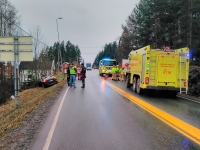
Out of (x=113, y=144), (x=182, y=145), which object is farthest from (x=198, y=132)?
(x=113, y=144)

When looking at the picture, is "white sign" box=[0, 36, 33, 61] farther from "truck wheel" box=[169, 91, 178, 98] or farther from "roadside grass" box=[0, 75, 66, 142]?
"truck wheel" box=[169, 91, 178, 98]

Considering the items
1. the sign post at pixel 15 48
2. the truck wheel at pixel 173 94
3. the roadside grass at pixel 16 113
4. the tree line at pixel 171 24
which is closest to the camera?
the roadside grass at pixel 16 113

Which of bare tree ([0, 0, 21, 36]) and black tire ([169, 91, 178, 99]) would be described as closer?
black tire ([169, 91, 178, 99])

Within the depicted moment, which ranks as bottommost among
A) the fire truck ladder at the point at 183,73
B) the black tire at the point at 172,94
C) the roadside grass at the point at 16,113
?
the roadside grass at the point at 16,113

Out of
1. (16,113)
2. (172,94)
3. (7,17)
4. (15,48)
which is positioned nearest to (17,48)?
(15,48)

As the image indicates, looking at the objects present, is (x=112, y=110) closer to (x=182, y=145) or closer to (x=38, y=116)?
(x=38, y=116)

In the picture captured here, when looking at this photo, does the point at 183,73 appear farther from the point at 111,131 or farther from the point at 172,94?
the point at 111,131

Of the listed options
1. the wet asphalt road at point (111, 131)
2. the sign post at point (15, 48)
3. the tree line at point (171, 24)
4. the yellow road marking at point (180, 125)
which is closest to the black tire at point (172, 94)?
the wet asphalt road at point (111, 131)

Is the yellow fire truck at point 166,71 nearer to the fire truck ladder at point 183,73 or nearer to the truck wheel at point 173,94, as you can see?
the fire truck ladder at point 183,73

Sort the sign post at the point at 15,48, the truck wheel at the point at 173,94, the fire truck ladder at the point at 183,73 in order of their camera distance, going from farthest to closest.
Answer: the truck wheel at the point at 173,94
the fire truck ladder at the point at 183,73
the sign post at the point at 15,48

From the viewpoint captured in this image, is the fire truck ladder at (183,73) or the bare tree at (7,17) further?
the bare tree at (7,17)

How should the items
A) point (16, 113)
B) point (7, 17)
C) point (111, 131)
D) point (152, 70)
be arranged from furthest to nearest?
point (7, 17)
point (152, 70)
point (16, 113)
point (111, 131)

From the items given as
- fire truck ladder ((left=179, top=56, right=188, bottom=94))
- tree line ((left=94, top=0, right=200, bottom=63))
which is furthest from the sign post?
tree line ((left=94, top=0, right=200, bottom=63))

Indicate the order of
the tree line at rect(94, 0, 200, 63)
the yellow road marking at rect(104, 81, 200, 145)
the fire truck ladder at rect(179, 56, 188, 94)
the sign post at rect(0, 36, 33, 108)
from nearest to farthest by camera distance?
the yellow road marking at rect(104, 81, 200, 145)
the sign post at rect(0, 36, 33, 108)
the fire truck ladder at rect(179, 56, 188, 94)
the tree line at rect(94, 0, 200, 63)
